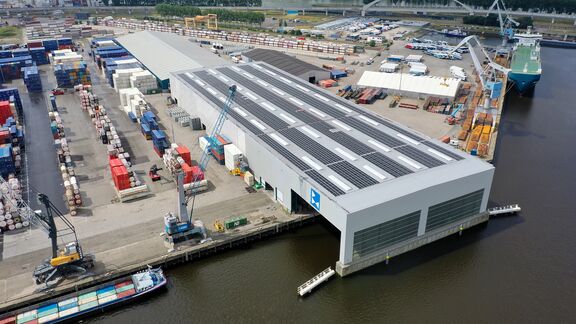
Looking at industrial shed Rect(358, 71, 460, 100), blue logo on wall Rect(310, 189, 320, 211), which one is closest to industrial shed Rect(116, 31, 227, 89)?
industrial shed Rect(358, 71, 460, 100)

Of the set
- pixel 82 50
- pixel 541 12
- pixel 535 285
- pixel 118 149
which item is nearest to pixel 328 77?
pixel 118 149

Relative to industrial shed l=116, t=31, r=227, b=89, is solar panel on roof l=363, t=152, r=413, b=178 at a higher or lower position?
lower

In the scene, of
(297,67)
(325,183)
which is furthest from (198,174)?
(297,67)

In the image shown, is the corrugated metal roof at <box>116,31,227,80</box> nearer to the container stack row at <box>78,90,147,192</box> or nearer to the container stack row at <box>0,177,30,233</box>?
the container stack row at <box>78,90,147,192</box>

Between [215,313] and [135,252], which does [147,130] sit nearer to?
[135,252]

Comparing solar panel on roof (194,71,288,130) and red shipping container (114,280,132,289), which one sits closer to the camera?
red shipping container (114,280,132,289)

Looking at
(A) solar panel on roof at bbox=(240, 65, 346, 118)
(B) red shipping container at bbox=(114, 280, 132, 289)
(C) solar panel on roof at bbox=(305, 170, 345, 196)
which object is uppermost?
(A) solar panel on roof at bbox=(240, 65, 346, 118)

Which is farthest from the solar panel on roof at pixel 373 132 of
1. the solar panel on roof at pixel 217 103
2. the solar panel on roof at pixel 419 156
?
the solar panel on roof at pixel 217 103
